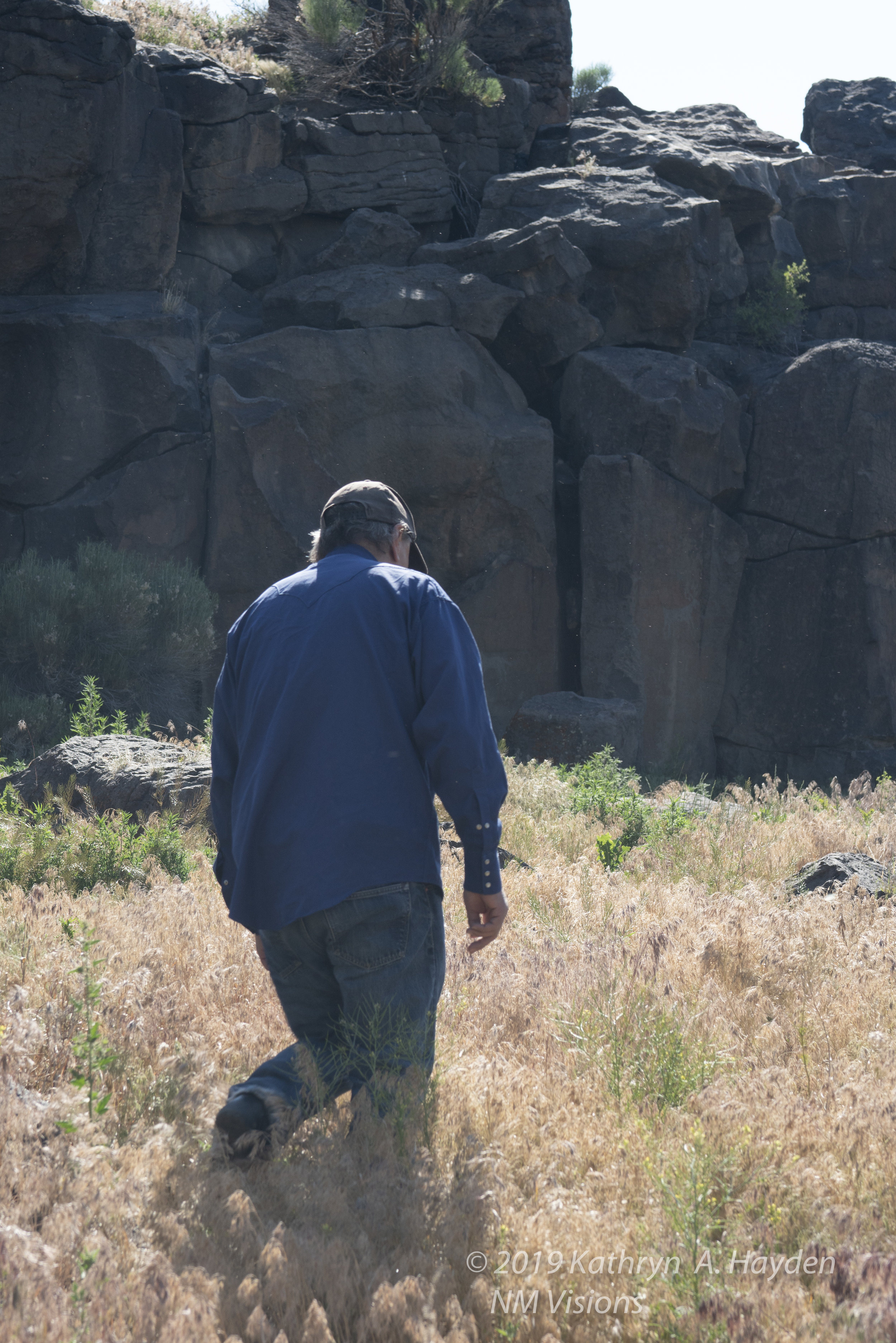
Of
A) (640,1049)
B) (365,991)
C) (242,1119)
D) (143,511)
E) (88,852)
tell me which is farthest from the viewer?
(143,511)

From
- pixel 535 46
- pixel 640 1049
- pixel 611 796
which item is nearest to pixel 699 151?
pixel 535 46

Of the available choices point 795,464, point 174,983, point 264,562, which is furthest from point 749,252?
point 174,983

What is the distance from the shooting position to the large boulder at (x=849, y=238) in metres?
17.9

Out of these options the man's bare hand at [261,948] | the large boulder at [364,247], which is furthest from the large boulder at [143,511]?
the man's bare hand at [261,948]

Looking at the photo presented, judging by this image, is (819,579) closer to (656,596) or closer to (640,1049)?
(656,596)

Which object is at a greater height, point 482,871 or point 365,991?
point 482,871

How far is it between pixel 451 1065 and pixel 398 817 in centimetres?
88

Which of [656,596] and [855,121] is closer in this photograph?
[656,596]

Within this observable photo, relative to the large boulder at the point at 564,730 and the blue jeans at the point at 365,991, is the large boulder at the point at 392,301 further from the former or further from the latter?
the blue jeans at the point at 365,991

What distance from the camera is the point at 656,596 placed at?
15336mm

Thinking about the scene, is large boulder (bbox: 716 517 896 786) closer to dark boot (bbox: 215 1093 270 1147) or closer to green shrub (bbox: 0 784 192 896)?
green shrub (bbox: 0 784 192 896)

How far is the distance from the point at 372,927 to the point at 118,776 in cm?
415

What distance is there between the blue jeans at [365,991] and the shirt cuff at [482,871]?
0.41 feet

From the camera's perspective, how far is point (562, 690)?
1528cm
